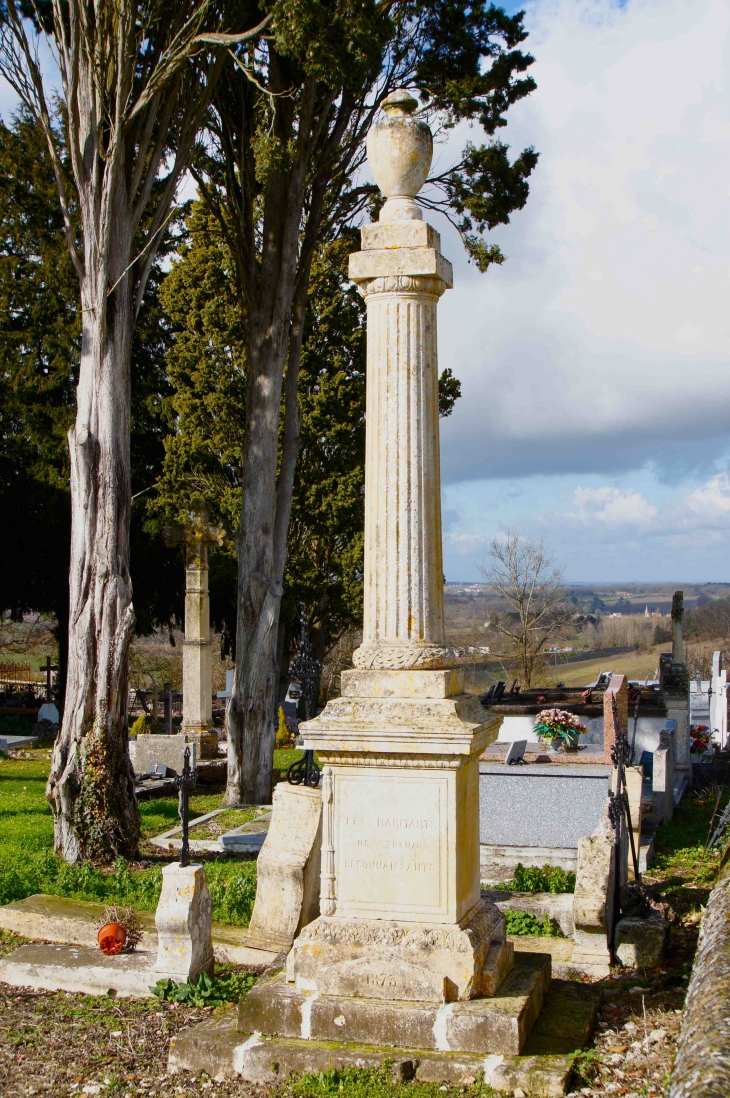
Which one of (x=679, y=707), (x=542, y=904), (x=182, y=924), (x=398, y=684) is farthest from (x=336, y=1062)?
(x=679, y=707)

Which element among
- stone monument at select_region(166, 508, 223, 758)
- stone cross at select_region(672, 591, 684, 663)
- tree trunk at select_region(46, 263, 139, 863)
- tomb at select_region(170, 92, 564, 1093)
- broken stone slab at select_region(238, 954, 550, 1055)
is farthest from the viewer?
stone cross at select_region(672, 591, 684, 663)

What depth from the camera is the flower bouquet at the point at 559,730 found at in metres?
13.1

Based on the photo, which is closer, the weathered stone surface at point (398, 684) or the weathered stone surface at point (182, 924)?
the weathered stone surface at point (398, 684)

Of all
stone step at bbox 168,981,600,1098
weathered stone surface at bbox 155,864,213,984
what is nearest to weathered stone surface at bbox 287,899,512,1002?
stone step at bbox 168,981,600,1098

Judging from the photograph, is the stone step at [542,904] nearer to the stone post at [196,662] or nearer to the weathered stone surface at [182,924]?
the weathered stone surface at [182,924]

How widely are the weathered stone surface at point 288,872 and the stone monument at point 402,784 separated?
4.19 feet

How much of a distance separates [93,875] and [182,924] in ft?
10.7

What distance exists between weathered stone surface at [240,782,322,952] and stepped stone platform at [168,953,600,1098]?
137cm

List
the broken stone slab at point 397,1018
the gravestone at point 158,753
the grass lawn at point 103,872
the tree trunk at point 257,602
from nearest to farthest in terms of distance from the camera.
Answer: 1. the broken stone slab at point 397,1018
2. the grass lawn at point 103,872
3. the tree trunk at point 257,602
4. the gravestone at point 158,753

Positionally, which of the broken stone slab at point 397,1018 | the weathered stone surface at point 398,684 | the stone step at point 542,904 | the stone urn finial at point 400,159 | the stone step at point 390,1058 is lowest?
the stone step at point 542,904

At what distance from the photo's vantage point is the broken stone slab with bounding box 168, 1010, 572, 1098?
14.4ft

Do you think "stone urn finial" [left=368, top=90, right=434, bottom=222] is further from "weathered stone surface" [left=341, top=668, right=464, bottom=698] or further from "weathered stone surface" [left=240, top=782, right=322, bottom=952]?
"weathered stone surface" [left=240, top=782, right=322, bottom=952]

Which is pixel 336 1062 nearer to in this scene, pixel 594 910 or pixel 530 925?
pixel 594 910

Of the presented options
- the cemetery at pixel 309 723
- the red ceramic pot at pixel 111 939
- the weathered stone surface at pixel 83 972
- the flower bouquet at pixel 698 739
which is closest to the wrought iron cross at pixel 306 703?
the cemetery at pixel 309 723
